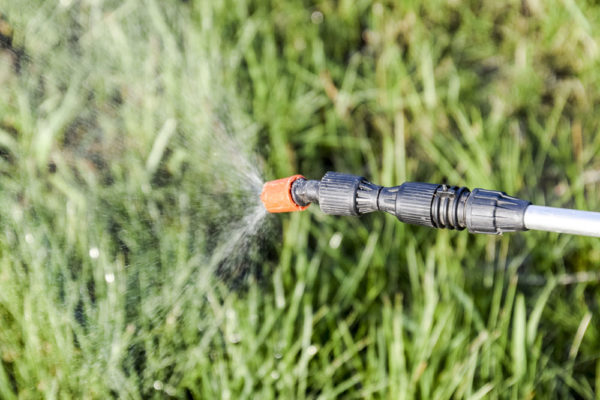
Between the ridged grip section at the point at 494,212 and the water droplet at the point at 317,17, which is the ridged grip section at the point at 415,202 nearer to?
the ridged grip section at the point at 494,212

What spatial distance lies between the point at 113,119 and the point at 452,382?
123cm

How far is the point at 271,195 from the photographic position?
134 centimetres

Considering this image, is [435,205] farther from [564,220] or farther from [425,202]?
[564,220]

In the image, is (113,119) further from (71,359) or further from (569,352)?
(569,352)

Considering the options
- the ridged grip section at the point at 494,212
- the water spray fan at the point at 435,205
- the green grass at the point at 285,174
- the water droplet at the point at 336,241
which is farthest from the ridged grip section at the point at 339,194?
the water droplet at the point at 336,241

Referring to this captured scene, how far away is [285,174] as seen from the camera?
2.00 m

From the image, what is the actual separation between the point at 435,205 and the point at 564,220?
21 cm

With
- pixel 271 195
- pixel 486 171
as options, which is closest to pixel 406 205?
pixel 271 195

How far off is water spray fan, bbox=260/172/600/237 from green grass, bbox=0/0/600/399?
378mm

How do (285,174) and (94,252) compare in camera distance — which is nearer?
(94,252)

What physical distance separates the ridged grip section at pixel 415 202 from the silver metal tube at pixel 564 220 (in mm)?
165

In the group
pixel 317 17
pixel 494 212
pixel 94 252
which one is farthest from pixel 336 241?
pixel 317 17

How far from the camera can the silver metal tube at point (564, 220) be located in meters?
0.99

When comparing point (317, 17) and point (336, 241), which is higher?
point (317, 17)
